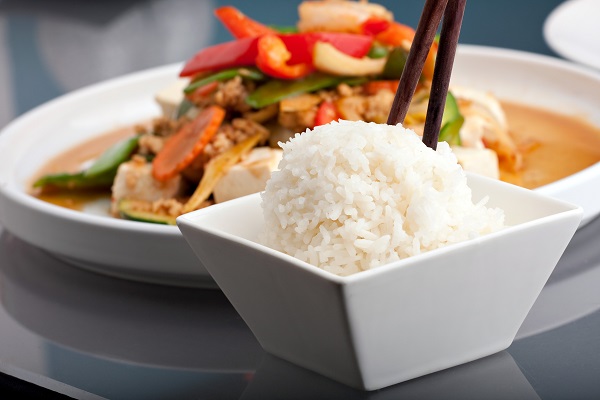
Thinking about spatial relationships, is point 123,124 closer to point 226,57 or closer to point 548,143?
point 226,57

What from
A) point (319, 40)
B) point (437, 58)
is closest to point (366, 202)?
point (437, 58)

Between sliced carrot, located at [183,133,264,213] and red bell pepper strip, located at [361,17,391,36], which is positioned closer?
sliced carrot, located at [183,133,264,213]

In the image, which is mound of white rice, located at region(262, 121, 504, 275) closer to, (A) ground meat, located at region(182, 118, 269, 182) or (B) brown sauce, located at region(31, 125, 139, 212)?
(A) ground meat, located at region(182, 118, 269, 182)

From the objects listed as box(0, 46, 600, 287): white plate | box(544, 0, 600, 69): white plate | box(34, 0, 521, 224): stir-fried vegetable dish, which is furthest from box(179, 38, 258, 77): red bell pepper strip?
box(544, 0, 600, 69): white plate

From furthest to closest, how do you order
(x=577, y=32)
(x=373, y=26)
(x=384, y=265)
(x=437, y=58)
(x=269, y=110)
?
(x=577, y=32)
(x=373, y=26)
(x=269, y=110)
(x=437, y=58)
(x=384, y=265)

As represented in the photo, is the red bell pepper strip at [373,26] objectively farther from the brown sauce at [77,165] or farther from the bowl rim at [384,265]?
the bowl rim at [384,265]
